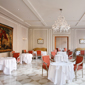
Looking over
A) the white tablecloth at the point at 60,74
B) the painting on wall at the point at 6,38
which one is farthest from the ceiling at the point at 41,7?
the white tablecloth at the point at 60,74

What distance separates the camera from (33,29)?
1259 cm

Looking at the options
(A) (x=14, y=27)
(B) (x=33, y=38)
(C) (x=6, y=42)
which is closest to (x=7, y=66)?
(C) (x=6, y=42)

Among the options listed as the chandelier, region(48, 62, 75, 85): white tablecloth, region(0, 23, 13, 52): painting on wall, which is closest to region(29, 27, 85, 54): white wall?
region(0, 23, 13, 52): painting on wall

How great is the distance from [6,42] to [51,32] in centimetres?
622

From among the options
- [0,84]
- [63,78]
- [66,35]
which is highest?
[66,35]

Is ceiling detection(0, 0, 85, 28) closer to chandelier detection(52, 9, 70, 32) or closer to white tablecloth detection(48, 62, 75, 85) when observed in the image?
chandelier detection(52, 9, 70, 32)

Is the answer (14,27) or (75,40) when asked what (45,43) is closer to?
(75,40)

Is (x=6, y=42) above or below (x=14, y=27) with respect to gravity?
below

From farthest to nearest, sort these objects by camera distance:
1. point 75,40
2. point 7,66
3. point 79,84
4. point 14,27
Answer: point 75,40
point 14,27
point 7,66
point 79,84

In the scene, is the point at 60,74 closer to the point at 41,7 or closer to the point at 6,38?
the point at 41,7

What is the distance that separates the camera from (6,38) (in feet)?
25.2

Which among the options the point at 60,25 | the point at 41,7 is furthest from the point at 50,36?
the point at 41,7

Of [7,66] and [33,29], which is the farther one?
[33,29]

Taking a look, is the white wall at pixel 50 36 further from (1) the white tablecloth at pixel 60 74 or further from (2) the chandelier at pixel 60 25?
(1) the white tablecloth at pixel 60 74
